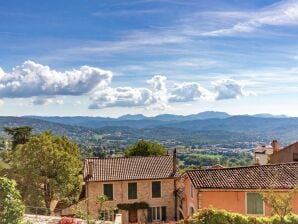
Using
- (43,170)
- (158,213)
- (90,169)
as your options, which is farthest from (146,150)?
(43,170)

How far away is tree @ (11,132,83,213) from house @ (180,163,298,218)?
12095mm

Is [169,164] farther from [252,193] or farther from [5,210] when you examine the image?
[5,210]

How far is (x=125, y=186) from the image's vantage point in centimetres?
4528

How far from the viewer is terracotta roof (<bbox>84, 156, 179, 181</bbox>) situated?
45531mm

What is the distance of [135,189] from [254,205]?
1574cm

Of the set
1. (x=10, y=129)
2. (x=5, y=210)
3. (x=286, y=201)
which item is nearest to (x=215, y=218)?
(x=286, y=201)

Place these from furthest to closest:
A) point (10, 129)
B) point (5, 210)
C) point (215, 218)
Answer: point (10, 129)
point (215, 218)
point (5, 210)

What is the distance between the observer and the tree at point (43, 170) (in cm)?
4075

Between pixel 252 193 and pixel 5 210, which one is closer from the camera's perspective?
pixel 5 210

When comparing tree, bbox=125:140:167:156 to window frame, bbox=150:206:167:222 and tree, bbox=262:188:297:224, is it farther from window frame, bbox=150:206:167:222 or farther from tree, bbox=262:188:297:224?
tree, bbox=262:188:297:224

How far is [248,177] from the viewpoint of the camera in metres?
33.9

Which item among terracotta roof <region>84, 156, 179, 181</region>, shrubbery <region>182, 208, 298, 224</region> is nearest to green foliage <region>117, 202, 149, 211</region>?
terracotta roof <region>84, 156, 179, 181</region>

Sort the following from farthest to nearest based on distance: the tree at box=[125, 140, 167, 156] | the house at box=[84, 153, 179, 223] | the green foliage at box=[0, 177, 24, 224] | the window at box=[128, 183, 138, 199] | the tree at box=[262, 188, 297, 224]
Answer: the tree at box=[125, 140, 167, 156] → the window at box=[128, 183, 138, 199] → the house at box=[84, 153, 179, 223] → the tree at box=[262, 188, 297, 224] → the green foliage at box=[0, 177, 24, 224]

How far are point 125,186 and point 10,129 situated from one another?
33.6 metres
